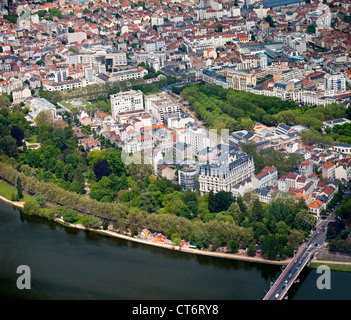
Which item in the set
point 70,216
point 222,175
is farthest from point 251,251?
point 70,216

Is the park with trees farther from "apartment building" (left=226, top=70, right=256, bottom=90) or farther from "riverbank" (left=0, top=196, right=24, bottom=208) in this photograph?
"apartment building" (left=226, top=70, right=256, bottom=90)

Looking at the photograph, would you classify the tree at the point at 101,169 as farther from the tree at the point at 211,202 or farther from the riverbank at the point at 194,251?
the tree at the point at 211,202

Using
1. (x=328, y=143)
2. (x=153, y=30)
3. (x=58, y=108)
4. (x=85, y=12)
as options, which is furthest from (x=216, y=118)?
(x=85, y=12)

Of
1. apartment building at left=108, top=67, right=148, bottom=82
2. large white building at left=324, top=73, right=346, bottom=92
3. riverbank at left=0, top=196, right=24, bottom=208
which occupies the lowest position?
riverbank at left=0, top=196, right=24, bottom=208

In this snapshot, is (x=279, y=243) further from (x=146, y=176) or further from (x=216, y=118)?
(x=216, y=118)

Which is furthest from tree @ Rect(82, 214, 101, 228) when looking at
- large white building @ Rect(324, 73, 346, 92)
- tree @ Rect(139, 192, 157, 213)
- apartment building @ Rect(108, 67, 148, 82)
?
apartment building @ Rect(108, 67, 148, 82)

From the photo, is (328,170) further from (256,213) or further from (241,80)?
(241,80)

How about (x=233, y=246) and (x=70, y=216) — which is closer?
(x=233, y=246)
